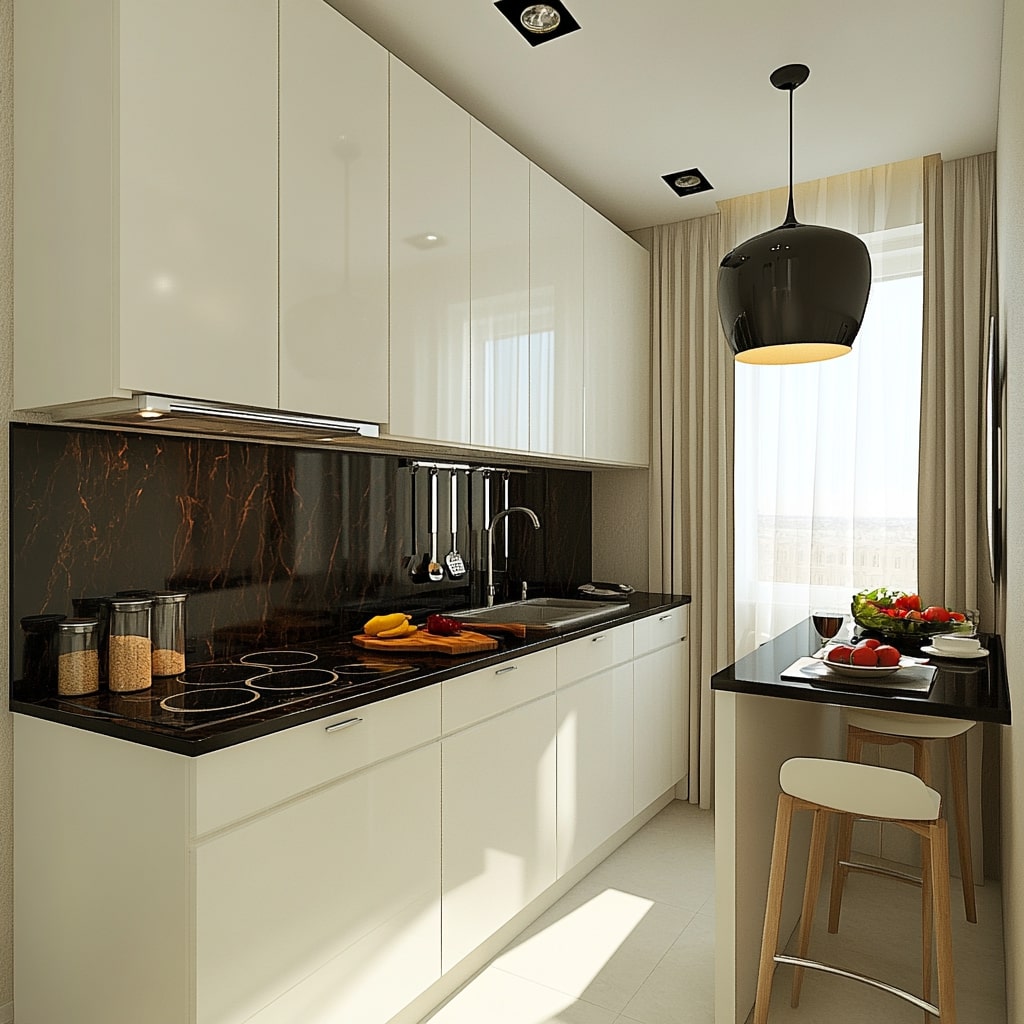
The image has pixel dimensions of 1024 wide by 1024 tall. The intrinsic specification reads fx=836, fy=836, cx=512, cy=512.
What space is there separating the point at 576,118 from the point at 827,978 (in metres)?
2.87

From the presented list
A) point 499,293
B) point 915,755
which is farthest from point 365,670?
point 915,755

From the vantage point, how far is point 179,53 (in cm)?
177

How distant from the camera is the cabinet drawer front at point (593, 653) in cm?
283

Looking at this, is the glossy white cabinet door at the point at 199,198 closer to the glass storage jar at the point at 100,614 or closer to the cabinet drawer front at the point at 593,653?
→ the glass storage jar at the point at 100,614

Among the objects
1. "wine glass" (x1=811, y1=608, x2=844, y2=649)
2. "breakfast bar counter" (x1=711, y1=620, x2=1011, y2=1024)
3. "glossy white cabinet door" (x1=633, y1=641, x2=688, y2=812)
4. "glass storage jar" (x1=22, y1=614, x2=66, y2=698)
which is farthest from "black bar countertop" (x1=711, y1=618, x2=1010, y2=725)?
"glass storage jar" (x1=22, y1=614, x2=66, y2=698)

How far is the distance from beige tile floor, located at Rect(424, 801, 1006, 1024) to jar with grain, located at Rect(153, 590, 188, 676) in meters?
Result: 1.16

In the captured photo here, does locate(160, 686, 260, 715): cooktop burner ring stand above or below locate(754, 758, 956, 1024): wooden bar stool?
above

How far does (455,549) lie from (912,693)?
5.78ft

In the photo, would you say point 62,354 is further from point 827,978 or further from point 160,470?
point 827,978

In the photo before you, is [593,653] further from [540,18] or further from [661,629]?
[540,18]

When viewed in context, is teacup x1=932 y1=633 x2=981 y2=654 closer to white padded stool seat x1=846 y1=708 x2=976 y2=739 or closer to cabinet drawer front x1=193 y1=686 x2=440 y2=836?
white padded stool seat x1=846 y1=708 x2=976 y2=739

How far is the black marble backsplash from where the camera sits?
78.0 inches

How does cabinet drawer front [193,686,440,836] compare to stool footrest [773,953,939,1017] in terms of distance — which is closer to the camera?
cabinet drawer front [193,686,440,836]

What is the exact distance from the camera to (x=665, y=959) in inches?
98.3
